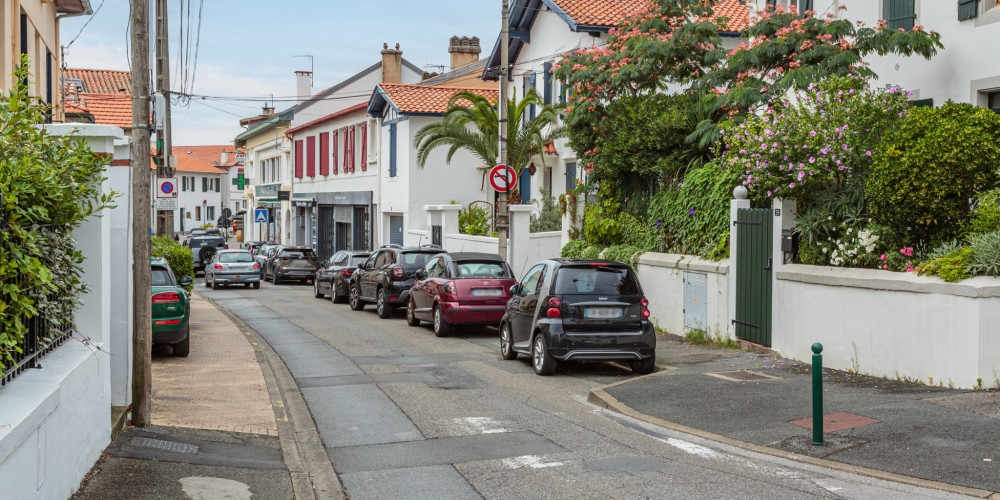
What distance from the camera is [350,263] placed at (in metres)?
28.3

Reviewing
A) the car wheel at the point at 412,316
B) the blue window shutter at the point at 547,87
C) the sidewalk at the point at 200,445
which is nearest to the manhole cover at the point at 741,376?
the sidewalk at the point at 200,445

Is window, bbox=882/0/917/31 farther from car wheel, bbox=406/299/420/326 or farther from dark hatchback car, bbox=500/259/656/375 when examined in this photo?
car wheel, bbox=406/299/420/326

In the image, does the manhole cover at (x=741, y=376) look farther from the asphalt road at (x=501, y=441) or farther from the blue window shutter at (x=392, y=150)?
the blue window shutter at (x=392, y=150)

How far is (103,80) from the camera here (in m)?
52.8

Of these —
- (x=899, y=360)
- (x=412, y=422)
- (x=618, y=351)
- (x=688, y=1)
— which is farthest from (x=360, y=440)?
(x=688, y=1)

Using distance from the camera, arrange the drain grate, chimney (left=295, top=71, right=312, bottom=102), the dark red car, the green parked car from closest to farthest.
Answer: the drain grate
the green parked car
the dark red car
chimney (left=295, top=71, right=312, bottom=102)

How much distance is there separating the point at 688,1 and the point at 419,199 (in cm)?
1682

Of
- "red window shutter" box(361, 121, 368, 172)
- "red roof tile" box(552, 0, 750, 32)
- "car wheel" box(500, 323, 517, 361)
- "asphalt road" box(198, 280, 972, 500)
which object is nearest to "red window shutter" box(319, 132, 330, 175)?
"red window shutter" box(361, 121, 368, 172)

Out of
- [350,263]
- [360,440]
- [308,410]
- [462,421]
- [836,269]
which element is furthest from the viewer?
[350,263]

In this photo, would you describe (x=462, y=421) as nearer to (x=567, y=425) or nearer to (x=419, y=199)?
(x=567, y=425)

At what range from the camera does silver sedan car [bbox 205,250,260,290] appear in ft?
114

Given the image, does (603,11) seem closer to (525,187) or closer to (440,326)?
(525,187)

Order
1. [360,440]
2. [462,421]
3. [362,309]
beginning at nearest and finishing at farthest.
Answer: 1. [360,440]
2. [462,421]
3. [362,309]

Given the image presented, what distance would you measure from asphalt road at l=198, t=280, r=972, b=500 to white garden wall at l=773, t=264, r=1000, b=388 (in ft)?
8.47
